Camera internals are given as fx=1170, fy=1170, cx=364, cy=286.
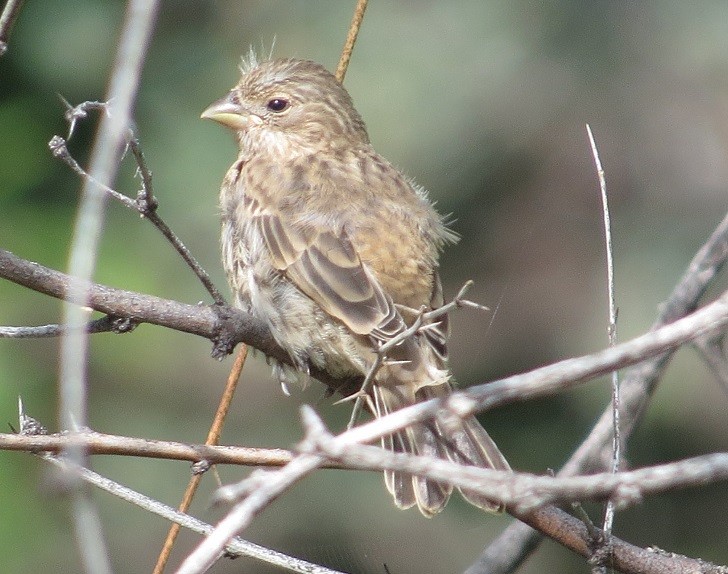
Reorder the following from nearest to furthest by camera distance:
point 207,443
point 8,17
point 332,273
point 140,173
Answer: point 8,17
point 140,173
point 207,443
point 332,273

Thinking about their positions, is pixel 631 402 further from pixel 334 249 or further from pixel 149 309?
pixel 149 309

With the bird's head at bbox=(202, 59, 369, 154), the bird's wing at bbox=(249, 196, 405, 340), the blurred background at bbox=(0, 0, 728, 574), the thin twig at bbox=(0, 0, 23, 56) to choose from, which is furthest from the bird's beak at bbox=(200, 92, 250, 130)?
the thin twig at bbox=(0, 0, 23, 56)

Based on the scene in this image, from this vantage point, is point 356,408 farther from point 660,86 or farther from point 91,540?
point 660,86

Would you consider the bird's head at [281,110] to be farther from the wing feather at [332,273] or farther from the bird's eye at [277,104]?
the wing feather at [332,273]

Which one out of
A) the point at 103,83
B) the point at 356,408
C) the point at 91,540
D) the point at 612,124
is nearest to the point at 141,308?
the point at 356,408

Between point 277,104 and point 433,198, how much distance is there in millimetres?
1211

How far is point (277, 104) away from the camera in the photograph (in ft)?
15.2

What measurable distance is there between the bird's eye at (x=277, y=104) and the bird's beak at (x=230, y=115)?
0.10m

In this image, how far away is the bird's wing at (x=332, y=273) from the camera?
3.67 metres

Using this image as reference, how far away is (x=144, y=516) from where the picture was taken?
5664 millimetres

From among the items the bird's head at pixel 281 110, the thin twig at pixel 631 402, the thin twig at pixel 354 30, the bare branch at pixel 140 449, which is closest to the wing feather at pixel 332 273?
→ the bird's head at pixel 281 110

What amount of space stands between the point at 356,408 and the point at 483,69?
3474 millimetres

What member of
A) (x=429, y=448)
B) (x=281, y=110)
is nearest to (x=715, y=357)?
(x=429, y=448)

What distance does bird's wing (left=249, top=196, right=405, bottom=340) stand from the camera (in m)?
3.67
